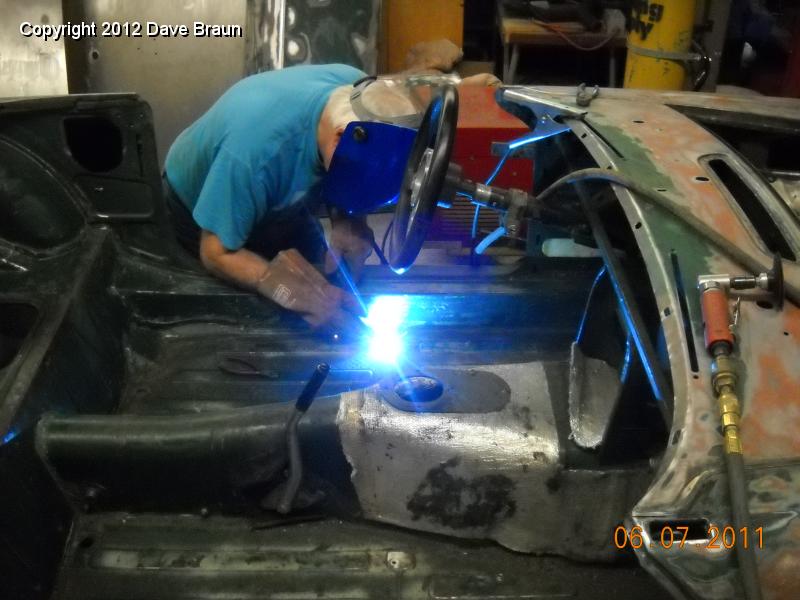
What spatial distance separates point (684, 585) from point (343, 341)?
140 centimetres

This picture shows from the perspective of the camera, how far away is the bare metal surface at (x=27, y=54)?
392 centimetres

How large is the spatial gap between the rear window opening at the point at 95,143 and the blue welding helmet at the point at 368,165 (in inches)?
28.0

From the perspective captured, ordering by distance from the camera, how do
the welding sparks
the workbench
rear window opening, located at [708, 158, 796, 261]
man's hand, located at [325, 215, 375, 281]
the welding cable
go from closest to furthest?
1. the welding cable
2. rear window opening, located at [708, 158, 796, 261]
3. the welding sparks
4. man's hand, located at [325, 215, 375, 281]
5. the workbench

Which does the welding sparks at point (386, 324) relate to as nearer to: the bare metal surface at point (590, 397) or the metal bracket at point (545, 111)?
the bare metal surface at point (590, 397)

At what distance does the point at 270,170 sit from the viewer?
221 centimetres

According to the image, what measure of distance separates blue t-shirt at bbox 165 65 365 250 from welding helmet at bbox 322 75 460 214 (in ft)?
0.40

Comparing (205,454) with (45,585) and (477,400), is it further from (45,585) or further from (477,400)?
(477,400)

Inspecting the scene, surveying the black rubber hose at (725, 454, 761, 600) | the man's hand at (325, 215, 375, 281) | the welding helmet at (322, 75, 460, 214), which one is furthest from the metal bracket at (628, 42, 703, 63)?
the black rubber hose at (725, 454, 761, 600)

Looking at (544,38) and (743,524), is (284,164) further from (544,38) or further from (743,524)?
(544,38)

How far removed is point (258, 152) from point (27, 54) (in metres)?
2.56

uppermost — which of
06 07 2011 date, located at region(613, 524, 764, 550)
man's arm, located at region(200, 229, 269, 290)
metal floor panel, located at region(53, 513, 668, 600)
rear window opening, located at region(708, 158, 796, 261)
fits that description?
rear window opening, located at region(708, 158, 796, 261)

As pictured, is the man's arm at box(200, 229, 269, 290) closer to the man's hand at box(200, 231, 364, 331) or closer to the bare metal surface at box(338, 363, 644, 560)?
the man's hand at box(200, 231, 364, 331)

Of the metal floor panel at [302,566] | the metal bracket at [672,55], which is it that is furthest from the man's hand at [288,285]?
the metal bracket at [672,55]

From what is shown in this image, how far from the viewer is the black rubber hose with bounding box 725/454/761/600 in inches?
39.1
